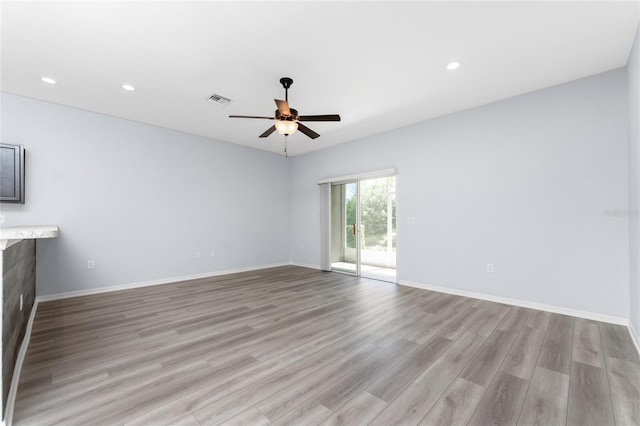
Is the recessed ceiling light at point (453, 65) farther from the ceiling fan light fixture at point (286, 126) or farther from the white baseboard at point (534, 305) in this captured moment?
the white baseboard at point (534, 305)

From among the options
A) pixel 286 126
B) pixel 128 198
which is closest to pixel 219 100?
pixel 286 126

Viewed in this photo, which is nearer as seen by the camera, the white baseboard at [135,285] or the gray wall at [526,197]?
the gray wall at [526,197]

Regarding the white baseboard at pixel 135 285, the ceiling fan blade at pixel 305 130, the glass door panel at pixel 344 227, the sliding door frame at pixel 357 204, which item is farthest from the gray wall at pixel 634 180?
the white baseboard at pixel 135 285

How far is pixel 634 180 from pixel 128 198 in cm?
660

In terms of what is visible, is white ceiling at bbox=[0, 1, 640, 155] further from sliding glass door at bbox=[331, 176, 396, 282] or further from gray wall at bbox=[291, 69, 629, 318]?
sliding glass door at bbox=[331, 176, 396, 282]

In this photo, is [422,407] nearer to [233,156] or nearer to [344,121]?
[344,121]

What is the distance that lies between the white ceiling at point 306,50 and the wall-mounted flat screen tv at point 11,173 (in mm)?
804

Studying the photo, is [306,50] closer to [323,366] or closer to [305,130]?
[305,130]

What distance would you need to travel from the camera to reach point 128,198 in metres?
4.66

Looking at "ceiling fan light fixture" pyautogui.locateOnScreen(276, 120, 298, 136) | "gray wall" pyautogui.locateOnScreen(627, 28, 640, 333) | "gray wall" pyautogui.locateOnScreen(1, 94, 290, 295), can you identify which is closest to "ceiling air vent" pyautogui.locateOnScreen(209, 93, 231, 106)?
"ceiling fan light fixture" pyautogui.locateOnScreen(276, 120, 298, 136)

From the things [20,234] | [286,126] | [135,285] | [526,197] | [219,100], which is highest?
[219,100]

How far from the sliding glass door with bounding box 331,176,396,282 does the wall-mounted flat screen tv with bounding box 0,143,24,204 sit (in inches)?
201

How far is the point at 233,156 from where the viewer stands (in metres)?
6.05

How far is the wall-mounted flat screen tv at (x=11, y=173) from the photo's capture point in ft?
11.7
